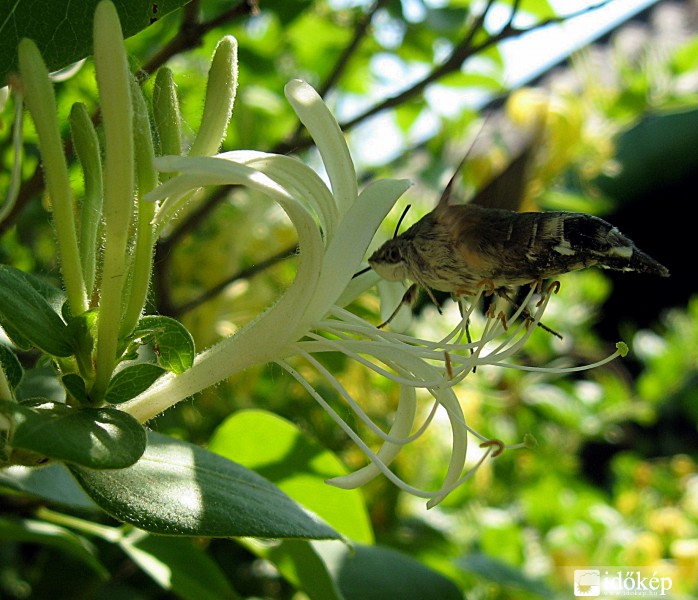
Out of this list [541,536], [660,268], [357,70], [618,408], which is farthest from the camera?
[618,408]

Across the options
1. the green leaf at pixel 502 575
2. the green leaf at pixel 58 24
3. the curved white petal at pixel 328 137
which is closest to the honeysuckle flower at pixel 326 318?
the curved white petal at pixel 328 137

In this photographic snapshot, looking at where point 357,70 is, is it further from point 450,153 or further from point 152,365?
point 152,365

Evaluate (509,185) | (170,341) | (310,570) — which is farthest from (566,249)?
(310,570)

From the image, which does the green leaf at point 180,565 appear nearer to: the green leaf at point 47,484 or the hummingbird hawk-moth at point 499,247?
the green leaf at point 47,484

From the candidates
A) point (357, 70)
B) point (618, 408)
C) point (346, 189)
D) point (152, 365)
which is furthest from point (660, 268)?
point (618, 408)

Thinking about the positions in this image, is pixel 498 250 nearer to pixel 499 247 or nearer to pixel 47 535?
pixel 499 247

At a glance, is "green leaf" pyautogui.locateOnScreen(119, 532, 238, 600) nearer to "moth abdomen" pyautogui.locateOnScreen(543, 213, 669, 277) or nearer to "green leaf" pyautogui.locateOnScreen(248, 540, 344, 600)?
"green leaf" pyautogui.locateOnScreen(248, 540, 344, 600)

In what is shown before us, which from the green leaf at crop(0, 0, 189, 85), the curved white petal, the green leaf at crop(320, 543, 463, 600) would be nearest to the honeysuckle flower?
the curved white petal
